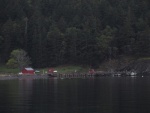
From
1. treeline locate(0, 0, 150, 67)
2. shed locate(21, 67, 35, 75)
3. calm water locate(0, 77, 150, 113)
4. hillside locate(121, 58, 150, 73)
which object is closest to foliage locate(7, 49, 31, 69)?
shed locate(21, 67, 35, 75)

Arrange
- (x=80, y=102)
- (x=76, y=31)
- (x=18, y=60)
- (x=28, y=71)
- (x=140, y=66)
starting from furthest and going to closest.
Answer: (x=76, y=31) → (x=18, y=60) → (x=140, y=66) → (x=28, y=71) → (x=80, y=102)

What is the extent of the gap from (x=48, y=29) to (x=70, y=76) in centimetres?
2736

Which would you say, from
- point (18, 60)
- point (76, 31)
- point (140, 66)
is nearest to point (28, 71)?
point (18, 60)

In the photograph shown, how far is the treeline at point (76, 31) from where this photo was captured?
163750mm

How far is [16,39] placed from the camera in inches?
6850

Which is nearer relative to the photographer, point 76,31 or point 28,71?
point 28,71

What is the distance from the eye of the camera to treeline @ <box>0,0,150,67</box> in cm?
16375

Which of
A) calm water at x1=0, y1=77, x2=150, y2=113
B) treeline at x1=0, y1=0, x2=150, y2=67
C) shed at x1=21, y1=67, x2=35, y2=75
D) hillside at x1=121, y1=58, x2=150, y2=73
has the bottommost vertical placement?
calm water at x1=0, y1=77, x2=150, y2=113

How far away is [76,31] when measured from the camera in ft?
551

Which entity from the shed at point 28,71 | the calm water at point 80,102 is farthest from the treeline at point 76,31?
the calm water at point 80,102

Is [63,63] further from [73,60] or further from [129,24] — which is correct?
[129,24]

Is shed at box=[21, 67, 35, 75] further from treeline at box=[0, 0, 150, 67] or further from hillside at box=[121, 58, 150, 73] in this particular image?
hillside at box=[121, 58, 150, 73]

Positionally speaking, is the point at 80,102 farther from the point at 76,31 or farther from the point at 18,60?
the point at 76,31

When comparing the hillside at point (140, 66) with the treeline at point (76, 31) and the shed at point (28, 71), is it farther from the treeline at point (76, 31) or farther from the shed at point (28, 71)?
the shed at point (28, 71)
